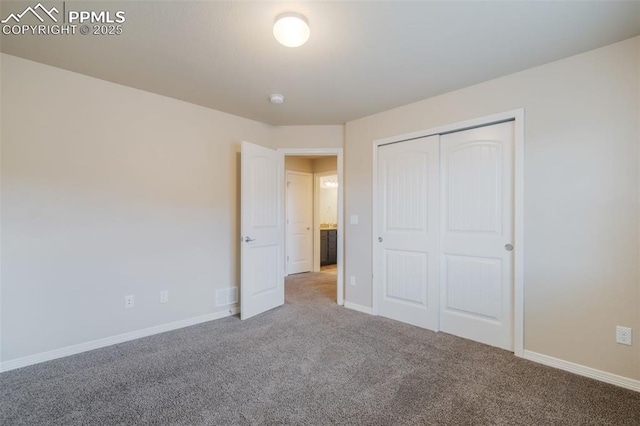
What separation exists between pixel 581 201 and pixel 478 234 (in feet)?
2.57

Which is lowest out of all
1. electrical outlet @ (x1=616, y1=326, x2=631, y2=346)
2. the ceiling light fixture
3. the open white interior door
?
electrical outlet @ (x1=616, y1=326, x2=631, y2=346)

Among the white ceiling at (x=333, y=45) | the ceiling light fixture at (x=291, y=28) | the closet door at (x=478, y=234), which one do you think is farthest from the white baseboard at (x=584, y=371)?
the ceiling light fixture at (x=291, y=28)

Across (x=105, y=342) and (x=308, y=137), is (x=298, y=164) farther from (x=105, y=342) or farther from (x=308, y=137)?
(x=105, y=342)

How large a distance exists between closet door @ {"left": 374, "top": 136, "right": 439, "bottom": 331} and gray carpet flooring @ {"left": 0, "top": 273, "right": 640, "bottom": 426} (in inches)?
17.0

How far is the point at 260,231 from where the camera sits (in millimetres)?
3502

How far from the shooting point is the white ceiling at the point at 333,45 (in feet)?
5.67

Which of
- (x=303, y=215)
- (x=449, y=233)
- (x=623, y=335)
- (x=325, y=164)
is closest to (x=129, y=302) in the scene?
(x=449, y=233)

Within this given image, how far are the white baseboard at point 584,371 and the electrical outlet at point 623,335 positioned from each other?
0.79 feet

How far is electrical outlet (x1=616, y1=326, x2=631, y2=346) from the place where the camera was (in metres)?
1.99

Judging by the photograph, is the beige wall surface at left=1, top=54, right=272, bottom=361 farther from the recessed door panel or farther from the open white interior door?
the recessed door panel

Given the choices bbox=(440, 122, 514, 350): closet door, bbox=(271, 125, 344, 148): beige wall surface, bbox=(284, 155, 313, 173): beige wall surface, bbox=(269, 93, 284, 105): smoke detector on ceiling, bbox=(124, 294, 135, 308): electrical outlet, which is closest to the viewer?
bbox=(440, 122, 514, 350): closet door

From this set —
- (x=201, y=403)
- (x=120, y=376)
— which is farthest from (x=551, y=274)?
(x=120, y=376)
